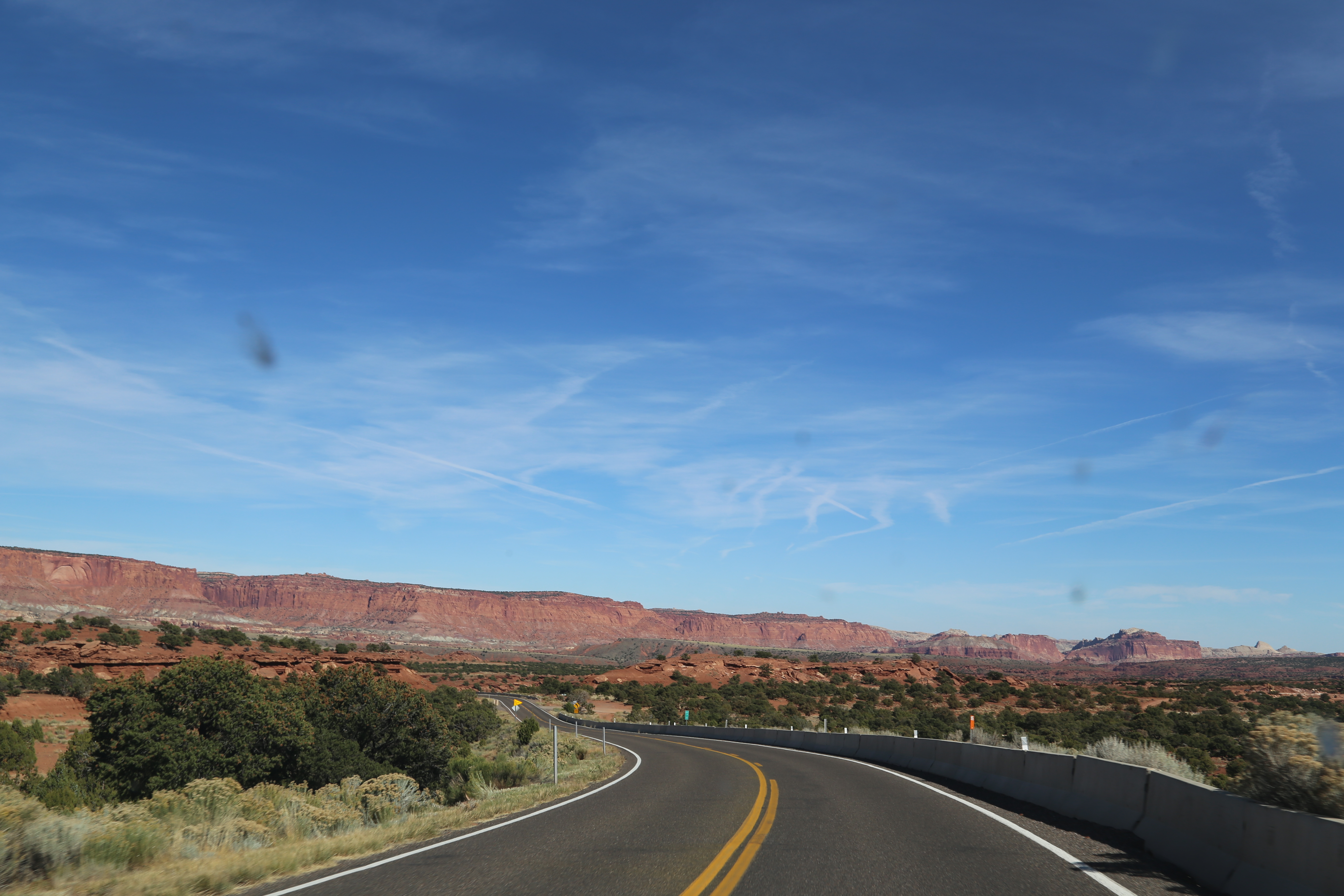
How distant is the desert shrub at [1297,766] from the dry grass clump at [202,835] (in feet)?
30.5

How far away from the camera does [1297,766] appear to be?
7.50m

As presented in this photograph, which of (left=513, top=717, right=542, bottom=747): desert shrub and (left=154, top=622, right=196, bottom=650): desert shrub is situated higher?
(left=154, top=622, right=196, bottom=650): desert shrub

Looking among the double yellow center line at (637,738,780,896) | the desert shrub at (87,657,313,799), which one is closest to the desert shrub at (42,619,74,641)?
the desert shrub at (87,657,313,799)

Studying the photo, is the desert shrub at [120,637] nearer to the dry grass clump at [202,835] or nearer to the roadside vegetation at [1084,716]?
the roadside vegetation at [1084,716]

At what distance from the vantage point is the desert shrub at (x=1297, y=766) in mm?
7215

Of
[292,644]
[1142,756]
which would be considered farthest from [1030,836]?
[292,644]

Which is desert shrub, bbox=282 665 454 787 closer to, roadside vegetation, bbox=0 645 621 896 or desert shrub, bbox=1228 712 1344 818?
roadside vegetation, bbox=0 645 621 896

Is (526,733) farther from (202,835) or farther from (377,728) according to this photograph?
(202,835)

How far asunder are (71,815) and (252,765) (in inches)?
699

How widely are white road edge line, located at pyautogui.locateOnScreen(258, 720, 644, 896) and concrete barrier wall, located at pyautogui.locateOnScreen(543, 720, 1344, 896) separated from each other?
7.55 meters

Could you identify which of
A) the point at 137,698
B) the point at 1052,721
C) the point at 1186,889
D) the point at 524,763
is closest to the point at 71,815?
the point at 1186,889

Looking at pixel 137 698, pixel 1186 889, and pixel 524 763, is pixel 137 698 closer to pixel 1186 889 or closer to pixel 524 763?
pixel 524 763

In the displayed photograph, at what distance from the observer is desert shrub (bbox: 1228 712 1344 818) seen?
7215 mm

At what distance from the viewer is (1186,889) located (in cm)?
731
